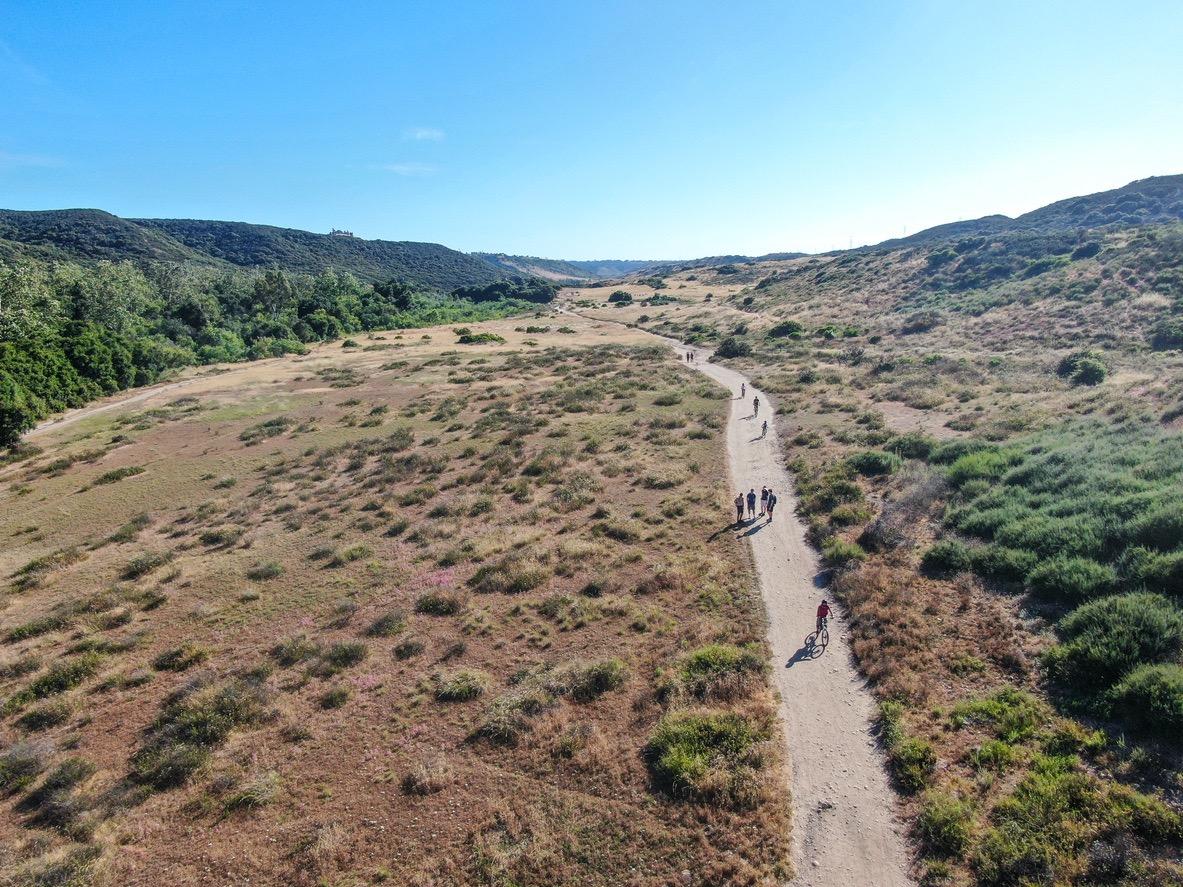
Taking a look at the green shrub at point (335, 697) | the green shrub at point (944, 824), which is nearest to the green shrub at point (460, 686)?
the green shrub at point (335, 697)

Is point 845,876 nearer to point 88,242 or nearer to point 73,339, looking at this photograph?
point 73,339

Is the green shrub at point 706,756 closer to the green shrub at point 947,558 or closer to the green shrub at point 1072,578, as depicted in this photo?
the green shrub at point 1072,578

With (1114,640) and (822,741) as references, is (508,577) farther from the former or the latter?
(1114,640)

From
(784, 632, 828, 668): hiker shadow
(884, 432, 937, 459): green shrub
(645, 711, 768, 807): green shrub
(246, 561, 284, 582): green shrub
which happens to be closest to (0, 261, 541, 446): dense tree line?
Result: (246, 561, 284, 582): green shrub

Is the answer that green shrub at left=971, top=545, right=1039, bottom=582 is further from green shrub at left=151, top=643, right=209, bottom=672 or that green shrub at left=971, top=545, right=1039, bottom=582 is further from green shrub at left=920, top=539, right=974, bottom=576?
green shrub at left=151, top=643, right=209, bottom=672

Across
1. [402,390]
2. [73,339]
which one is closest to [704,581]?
[402,390]

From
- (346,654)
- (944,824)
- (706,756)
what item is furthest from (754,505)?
(346,654)
